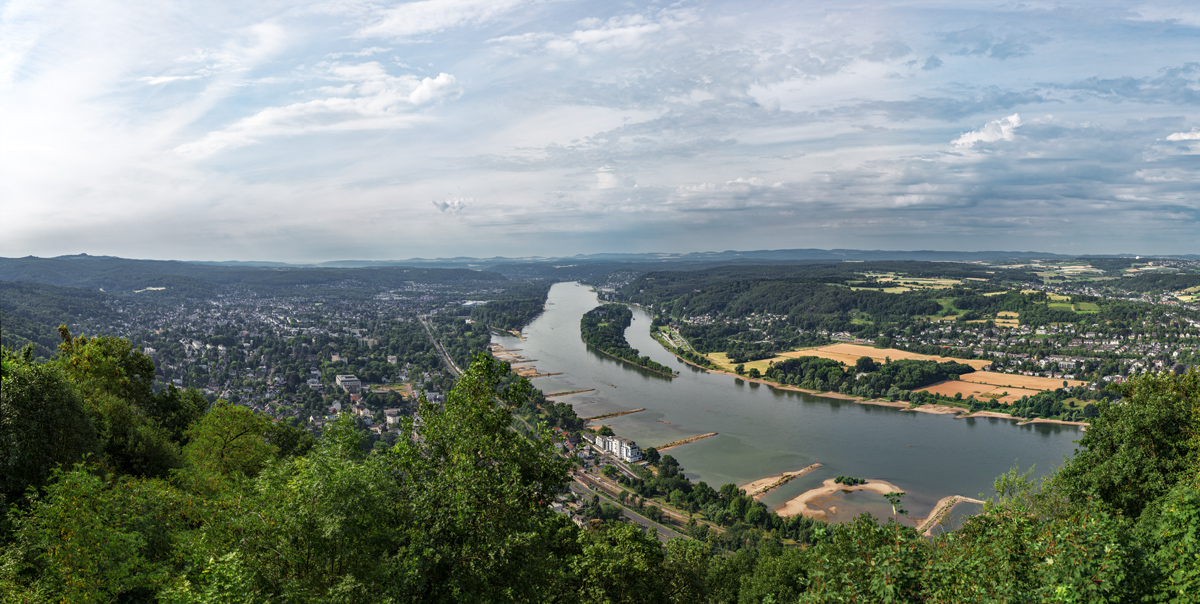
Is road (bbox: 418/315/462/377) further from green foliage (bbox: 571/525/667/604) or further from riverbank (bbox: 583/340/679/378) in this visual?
green foliage (bbox: 571/525/667/604)

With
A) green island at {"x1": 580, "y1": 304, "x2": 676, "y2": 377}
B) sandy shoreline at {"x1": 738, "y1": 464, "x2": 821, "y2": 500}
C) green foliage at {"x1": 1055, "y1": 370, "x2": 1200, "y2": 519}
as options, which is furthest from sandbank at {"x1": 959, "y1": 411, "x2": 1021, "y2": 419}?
green foliage at {"x1": 1055, "y1": 370, "x2": 1200, "y2": 519}

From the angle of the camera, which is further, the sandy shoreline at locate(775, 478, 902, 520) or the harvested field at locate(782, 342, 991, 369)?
the harvested field at locate(782, 342, 991, 369)

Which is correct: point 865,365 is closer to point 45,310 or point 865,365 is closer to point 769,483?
point 769,483

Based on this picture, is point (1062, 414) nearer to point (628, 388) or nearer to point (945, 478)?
point (945, 478)

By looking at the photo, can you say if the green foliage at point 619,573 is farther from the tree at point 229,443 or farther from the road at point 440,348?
the road at point 440,348

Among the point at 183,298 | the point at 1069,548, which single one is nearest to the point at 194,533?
the point at 1069,548

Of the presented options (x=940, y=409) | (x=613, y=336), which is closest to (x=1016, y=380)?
(x=940, y=409)
